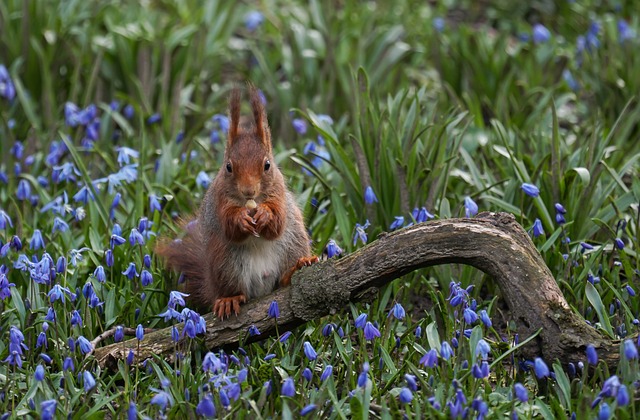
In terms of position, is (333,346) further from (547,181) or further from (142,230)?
(547,181)

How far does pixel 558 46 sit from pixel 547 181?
3.16 m

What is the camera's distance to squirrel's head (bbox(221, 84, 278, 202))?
3812mm

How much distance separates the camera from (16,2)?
7281 millimetres

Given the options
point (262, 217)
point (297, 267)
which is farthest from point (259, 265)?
point (262, 217)

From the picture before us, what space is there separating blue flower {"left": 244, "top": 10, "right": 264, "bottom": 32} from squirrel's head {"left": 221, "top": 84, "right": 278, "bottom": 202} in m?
3.90

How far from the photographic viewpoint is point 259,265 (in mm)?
4020

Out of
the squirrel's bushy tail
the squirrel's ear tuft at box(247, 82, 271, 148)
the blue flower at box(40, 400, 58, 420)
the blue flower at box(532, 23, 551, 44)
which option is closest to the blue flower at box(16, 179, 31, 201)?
the squirrel's bushy tail

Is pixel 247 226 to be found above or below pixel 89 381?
above

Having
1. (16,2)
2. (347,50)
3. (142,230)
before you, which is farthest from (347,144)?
(16,2)

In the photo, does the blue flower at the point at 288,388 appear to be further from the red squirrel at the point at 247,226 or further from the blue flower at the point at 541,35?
the blue flower at the point at 541,35

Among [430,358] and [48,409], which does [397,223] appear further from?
[48,409]

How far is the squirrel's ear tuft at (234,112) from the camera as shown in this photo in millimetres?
3900

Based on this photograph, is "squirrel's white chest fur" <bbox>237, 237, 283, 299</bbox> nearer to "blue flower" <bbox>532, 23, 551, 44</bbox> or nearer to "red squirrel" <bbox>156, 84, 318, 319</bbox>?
"red squirrel" <bbox>156, 84, 318, 319</bbox>

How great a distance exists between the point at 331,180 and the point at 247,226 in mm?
1654
